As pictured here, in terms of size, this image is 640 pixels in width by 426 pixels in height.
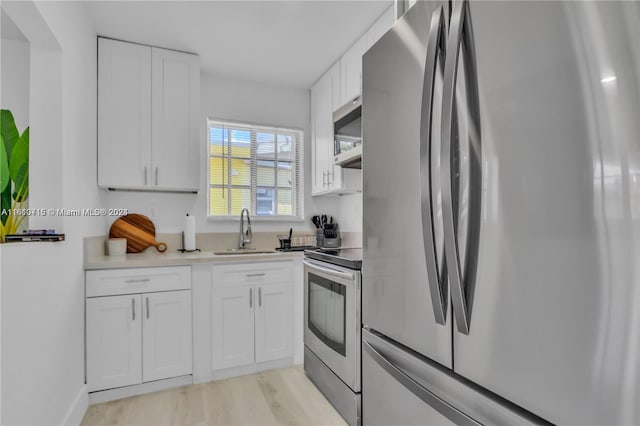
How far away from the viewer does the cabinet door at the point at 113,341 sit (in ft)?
7.12

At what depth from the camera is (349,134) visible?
8.20 ft

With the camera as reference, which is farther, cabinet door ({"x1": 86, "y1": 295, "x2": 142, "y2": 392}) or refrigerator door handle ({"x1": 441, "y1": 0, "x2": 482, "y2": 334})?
cabinet door ({"x1": 86, "y1": 295, "x2": 142, "y2": 392})

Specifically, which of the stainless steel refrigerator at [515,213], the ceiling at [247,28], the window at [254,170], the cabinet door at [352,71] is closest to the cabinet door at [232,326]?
the window at [254,170]

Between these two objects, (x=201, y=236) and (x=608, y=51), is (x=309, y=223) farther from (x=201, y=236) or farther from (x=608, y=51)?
(x=608, y=51)

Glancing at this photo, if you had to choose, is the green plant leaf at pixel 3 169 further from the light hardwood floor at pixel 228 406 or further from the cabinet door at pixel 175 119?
the light hardwood floor at pixel 228 406

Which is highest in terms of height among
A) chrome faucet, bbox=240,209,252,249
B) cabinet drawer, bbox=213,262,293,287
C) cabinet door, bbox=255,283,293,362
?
chrome faucet, bbox=240,209,252,249

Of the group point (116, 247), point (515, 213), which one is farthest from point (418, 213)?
point (116, 247)

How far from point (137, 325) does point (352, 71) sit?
8.05 feet

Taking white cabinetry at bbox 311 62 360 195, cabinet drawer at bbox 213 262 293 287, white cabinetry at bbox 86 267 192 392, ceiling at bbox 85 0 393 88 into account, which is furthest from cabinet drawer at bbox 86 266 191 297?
ceiling at bbox 85 0 393 88

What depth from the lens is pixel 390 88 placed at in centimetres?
119

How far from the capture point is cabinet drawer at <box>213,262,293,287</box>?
253 centimetres

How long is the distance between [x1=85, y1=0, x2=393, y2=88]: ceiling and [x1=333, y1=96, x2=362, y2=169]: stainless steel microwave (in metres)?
0.57

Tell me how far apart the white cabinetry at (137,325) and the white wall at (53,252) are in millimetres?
92

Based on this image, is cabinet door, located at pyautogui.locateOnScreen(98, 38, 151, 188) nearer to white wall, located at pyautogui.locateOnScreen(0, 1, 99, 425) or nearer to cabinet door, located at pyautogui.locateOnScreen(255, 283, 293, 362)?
white wall, located at pyautogui.locateOnScreen(0, 1, 99, 425)
